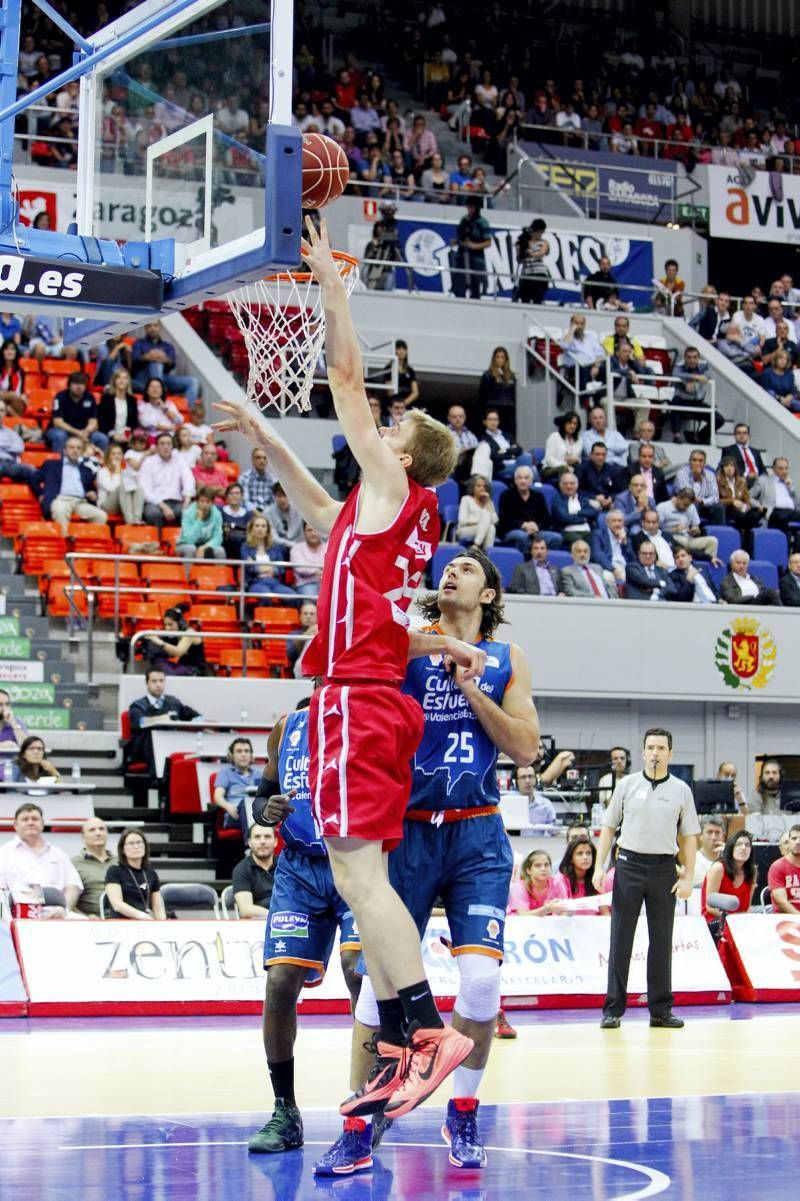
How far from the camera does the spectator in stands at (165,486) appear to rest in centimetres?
1933

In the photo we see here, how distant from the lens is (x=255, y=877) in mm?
13477

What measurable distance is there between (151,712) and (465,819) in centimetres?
1040

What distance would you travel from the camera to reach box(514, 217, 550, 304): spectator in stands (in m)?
26.7

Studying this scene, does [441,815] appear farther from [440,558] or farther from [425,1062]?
[440,558]

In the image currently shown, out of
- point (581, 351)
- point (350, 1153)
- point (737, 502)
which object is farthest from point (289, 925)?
point (581, 351)

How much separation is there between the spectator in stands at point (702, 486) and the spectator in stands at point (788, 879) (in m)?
8.75

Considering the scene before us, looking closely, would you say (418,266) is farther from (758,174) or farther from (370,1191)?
(370,1191)

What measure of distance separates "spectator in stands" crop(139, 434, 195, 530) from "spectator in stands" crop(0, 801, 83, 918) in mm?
6584

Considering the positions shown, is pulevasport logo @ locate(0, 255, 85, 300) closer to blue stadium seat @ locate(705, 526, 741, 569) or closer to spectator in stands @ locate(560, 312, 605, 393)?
blue stadium seat @ locate(705, 526, 741, 569)

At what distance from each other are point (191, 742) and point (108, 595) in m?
2.62

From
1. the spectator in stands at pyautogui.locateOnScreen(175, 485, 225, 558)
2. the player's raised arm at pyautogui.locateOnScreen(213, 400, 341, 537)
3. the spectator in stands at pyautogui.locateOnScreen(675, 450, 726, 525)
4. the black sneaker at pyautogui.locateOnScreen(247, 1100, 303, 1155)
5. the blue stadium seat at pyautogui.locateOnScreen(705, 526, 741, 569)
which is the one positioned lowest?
the black sneaker at pyautogui.locateOnScreen(247, 1100, 303, 1155)

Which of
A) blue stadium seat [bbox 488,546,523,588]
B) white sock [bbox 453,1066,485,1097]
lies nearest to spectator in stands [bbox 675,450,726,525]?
blue stadium seat [bbox 488,546,523,588]

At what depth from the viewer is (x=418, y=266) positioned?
2522 cm

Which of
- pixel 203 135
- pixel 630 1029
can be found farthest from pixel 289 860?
pixel 630 1029
